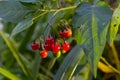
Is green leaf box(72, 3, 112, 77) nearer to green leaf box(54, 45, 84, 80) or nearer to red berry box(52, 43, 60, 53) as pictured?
red berry box(52, 43, 60, 53)

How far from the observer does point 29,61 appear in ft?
5.90

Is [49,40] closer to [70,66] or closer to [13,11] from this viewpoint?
[13,11]

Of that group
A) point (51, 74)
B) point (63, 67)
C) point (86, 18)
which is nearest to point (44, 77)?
point (51, 74)

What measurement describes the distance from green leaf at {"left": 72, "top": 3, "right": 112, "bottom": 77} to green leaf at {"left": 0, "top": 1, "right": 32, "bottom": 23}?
163 mm

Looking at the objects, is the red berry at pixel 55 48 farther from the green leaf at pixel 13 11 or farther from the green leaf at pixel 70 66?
the green leaf at pixel 70 66

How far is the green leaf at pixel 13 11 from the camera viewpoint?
32.6 inches

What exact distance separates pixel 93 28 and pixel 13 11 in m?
0.24

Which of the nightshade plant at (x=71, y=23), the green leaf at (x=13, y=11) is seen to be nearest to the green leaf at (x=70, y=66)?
the nightshade plant at (x=71, y=23)

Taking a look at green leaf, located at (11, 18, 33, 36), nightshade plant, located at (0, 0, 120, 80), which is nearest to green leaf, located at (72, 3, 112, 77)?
nightshade plant, located at (0, 0, 120, 80)

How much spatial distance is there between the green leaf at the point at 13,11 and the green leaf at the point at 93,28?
163 millimetres

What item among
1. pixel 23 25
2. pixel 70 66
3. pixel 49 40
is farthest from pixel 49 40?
pixel 70 66

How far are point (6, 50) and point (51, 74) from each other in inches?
15.1

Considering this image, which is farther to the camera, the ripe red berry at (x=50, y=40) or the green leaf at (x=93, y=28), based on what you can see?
the ripe red berry at (x=50, y=40)

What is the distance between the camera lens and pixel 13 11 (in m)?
0.84
